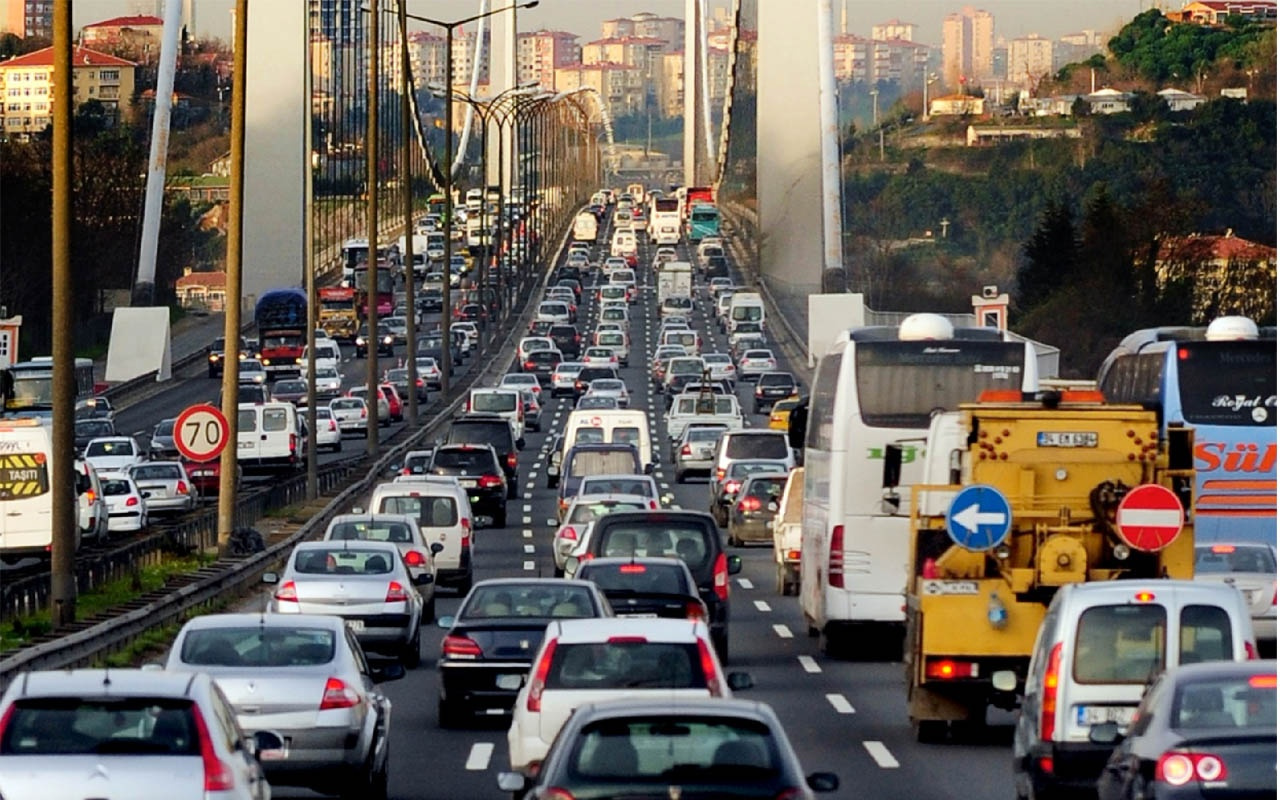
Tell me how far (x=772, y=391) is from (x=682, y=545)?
2217 inches

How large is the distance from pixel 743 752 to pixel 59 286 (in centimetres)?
1830

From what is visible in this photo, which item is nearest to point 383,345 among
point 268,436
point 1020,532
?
point 268,436

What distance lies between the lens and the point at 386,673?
Answer: 18.9 metres

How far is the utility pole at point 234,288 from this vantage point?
1608 inches

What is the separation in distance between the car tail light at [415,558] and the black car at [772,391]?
168 feet

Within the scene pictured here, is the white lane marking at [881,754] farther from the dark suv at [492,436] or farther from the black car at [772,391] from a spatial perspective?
the black car at [772,391]

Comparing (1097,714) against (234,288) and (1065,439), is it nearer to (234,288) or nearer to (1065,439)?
(1065,439)

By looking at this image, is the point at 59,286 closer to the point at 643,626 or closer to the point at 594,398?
the point at 643,626

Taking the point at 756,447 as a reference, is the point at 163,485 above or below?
below

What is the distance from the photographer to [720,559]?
93.7 feet

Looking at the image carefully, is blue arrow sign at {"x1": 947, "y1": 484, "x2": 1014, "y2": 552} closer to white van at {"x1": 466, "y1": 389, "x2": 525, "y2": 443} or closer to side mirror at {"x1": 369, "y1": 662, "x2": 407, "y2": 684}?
side mirror at {"x1": 369, "y1": 662, "x2": 407, "y2": 684}

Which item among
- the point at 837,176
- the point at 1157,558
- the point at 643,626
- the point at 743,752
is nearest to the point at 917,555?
the point at 1157,558

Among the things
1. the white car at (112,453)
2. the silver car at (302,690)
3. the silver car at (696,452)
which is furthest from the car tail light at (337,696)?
the silver car at (696,452)

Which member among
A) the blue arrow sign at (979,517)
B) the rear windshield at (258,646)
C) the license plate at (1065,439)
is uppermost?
the license plate at (1065,439)
